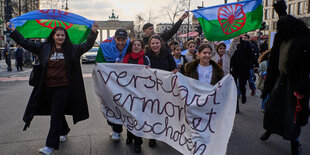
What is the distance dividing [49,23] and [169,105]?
8.20 ft

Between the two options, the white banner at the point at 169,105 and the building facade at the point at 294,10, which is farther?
the building facade at the point at 294,10

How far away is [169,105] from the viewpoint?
12.8 ft

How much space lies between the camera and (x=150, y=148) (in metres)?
4.16

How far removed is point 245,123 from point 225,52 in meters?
1.64

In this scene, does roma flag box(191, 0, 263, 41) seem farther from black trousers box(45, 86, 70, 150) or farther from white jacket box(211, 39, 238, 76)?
black trousers box(45, 86, 70, 150)

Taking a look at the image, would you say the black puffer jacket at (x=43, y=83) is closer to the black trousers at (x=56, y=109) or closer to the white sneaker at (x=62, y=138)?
the black trousers at (x=56, y=109)

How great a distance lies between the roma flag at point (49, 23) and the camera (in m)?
4.36

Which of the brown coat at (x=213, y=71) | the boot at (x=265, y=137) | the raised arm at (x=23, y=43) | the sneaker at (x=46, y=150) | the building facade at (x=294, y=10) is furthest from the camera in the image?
the building facade at (x=294, y=10)

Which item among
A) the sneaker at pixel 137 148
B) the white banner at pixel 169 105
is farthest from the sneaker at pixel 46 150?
the sneaker at pixel 137 148

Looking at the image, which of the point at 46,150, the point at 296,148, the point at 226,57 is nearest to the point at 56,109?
the point at 46,150

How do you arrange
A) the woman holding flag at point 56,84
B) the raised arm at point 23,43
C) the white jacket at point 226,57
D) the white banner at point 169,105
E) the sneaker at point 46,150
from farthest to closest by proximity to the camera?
the white jacket at point 226,57, the raised arm at point 23,43, the woman holding flag at point 56,84, the sneaker at point 46,150, the white banner at point 169,105

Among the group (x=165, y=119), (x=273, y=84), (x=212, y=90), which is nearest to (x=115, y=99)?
(x=165, y=119)

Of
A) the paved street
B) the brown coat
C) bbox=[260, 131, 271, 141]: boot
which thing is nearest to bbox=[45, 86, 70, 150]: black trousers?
the paved street

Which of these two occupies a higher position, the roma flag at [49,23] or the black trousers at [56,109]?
the roma flag at [49,23]
